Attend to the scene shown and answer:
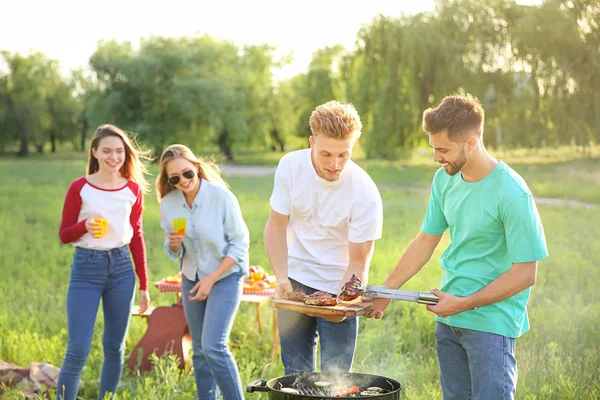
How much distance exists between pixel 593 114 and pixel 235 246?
22.7 meters

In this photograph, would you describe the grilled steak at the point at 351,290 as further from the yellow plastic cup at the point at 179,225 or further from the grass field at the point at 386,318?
the grass field at the point at 386,318

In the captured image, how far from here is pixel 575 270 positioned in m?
10.4

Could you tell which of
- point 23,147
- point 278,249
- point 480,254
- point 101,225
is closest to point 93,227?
point 101,225

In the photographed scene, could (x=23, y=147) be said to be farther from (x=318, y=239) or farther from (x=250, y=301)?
(x=318, y=239)

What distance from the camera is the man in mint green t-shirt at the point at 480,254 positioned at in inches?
131

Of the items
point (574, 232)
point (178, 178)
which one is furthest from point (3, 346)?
point (574, 232)

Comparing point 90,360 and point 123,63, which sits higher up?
point 123,63

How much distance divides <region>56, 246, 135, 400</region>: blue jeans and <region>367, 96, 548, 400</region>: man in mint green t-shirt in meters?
2.48

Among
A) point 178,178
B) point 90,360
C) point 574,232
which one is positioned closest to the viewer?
point 178,178

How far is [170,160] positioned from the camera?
518 cm

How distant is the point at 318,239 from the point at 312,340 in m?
0.59

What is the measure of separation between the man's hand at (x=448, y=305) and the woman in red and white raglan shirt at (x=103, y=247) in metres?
2.51

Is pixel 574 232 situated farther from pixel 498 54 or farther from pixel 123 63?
pixel 123 63

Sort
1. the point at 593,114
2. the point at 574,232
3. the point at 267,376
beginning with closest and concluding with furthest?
the point at 267,376 < the point at 574,232 < the point at 593,114
